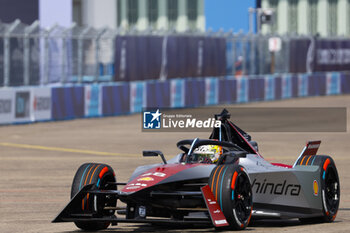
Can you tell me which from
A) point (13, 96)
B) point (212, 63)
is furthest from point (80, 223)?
point (212, 63)

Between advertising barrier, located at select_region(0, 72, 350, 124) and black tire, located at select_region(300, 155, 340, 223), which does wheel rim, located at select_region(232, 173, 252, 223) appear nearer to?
black tire, located at select_region(300, 155, 340, 223)

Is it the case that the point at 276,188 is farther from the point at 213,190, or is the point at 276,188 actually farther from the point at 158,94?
the point at 158,94

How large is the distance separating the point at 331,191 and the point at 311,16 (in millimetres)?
68056

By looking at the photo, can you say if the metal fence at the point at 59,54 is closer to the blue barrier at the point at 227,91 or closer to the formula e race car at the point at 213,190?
the blue barrier at the point at 227,91

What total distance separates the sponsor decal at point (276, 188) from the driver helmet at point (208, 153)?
1.65 ft

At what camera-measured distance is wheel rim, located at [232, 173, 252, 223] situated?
9445mm

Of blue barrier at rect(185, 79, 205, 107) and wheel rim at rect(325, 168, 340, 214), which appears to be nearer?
wheel rim at rect(325, 168, 340, 214)

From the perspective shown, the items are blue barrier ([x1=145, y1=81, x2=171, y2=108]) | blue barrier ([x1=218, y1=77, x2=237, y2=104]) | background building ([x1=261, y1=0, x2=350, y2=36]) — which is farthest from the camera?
background building ([x1=261, y1=0, x2=350, y2=36])

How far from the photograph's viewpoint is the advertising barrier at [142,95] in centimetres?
2861

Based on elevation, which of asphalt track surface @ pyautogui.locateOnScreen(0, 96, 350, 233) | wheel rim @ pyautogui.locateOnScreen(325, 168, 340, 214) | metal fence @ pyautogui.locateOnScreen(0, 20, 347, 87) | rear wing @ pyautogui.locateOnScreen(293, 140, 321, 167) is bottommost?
asphalt track surface @ pyautogui.locateOnScreen(0, 96, 350, 233)

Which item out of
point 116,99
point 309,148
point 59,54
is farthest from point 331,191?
point 116,99

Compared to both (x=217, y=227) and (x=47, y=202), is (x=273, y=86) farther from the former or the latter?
(x=217, y=227)

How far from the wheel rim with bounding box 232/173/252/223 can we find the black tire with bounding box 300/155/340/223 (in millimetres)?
1380

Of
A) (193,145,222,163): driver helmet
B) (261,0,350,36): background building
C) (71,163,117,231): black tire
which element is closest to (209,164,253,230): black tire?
(193,145,222,163): driver helmet
